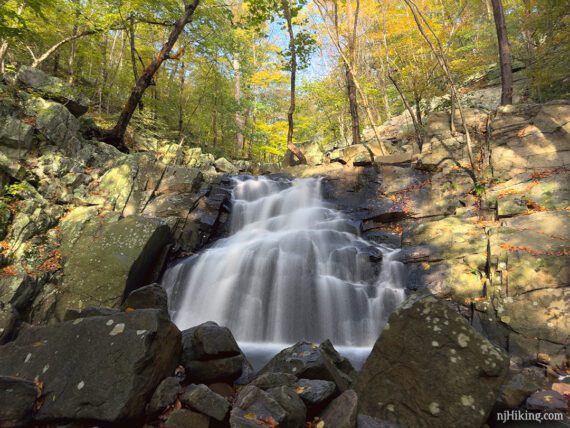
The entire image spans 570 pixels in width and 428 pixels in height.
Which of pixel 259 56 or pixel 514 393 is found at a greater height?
pixel 259 56

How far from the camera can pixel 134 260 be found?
8.84 meters

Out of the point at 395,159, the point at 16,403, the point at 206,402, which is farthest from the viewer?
the point at 395,159

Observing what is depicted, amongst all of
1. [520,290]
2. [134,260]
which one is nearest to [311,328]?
[520,290]

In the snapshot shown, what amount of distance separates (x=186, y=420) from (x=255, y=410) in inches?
25.4

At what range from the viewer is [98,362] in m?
3.30

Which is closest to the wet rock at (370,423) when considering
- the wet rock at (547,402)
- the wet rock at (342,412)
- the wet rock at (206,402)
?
the wet rock at (342,412)

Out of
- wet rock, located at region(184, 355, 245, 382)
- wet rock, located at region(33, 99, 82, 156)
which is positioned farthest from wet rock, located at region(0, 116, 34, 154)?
wet rock, located at region(184, 355, 245, 382)

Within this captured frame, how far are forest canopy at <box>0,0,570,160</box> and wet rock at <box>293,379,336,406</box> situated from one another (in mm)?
11141

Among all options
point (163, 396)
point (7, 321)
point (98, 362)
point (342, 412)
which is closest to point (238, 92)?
point (7, 321)

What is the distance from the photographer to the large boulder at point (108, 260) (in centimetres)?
836

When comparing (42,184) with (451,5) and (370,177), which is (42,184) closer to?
(370,177)

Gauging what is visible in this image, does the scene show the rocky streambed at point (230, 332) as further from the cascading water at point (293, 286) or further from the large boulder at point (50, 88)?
the cascading water at point (293, 286)

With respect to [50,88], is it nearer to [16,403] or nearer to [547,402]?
[16,403]

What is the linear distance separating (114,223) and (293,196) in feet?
24.3
